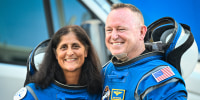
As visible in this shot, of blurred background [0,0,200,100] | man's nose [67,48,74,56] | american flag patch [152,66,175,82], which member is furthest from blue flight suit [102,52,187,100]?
blurred background [0,0,200,100]

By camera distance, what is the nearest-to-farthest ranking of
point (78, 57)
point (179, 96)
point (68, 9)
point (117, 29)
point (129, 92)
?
1. point (179, 96)
2. point (129, 92)
3. point (117, 29)
4. point (78, 57)
5. point (68, 9)

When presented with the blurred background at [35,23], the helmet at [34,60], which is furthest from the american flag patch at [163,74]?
the blurred background at [35,23]

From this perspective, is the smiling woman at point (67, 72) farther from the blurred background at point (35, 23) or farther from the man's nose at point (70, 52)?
the blurred background at point (35, 23)

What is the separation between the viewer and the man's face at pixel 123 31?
1.58 m

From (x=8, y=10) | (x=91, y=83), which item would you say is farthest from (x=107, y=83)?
(x=8, y=10)

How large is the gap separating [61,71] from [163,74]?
752 millimetres

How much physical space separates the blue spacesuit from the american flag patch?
548 mm

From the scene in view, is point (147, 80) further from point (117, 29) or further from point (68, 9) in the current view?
point (68, 9)

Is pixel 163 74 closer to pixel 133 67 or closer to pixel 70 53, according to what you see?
pixel 133 67

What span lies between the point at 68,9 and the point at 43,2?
0.34m

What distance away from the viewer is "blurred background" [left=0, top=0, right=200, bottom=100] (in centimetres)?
329

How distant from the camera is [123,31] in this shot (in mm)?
1587

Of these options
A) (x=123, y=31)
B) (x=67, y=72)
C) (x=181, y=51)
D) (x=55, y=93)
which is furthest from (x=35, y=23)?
(x=181, y=51)

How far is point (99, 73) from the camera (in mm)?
1924
